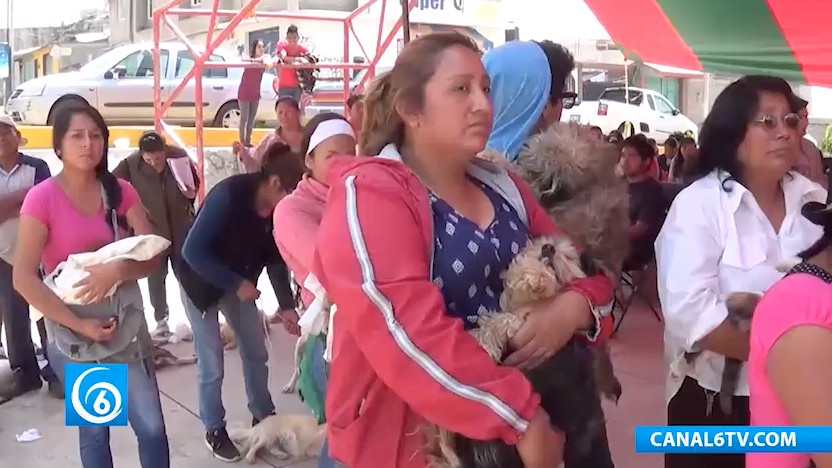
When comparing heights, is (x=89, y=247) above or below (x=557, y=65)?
below

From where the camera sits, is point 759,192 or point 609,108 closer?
point 759,192

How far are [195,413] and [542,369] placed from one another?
142 inches

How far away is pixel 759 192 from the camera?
238 cm

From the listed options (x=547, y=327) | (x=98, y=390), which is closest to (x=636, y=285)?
(x=98, y=390)

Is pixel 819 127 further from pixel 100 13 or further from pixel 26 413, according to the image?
pixel 100 13

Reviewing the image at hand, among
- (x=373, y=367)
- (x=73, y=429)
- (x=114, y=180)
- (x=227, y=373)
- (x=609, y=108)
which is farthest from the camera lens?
(x=609, y=108)

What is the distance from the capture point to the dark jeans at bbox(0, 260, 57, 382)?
512 centimetres

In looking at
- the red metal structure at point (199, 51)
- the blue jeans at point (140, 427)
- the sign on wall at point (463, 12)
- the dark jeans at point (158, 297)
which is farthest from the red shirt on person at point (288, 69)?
the sign on wall at point (463, 12)

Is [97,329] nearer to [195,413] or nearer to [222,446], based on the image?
[222,446]

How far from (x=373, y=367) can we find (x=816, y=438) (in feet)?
2.61

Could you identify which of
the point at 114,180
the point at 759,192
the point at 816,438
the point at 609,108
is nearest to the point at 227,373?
the point at 114,180

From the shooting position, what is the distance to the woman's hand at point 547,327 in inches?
64.9

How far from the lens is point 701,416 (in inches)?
94.5

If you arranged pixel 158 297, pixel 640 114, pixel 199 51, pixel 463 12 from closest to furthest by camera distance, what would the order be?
pixel 158 297, pixel 199 51, pixel 640 114, pixel 463 12
